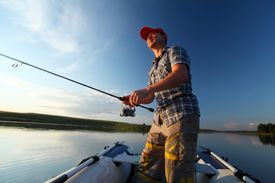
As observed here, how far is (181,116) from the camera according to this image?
2963 millimetres

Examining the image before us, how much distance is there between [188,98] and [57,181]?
2377mm

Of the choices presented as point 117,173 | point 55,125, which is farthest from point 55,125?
point 117,173

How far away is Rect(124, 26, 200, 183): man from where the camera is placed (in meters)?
2.78

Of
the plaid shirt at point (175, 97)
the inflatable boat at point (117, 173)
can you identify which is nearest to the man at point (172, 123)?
the plaid shirt at point (175, 97)

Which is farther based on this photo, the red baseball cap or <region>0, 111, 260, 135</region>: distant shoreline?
<region>0, 111, 260, 135</region>: distant shoreline

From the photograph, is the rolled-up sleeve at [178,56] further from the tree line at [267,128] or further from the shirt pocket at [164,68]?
the tree line at [267,128]

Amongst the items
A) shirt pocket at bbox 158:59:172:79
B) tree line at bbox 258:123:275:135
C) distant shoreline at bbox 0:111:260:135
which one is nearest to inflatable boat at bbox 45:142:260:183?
shirt pocket at bbox 158:59:172:79

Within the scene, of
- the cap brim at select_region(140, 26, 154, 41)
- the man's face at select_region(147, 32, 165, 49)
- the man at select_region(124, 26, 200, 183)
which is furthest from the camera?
the cap brim at select_region(140, 26, 154, 41)

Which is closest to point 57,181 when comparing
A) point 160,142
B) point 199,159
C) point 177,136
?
point 160,142

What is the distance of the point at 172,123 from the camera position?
9.98 ft

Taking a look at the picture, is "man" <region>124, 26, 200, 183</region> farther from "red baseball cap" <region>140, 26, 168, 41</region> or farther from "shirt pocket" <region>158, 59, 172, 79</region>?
"red baseball cap" <region>140, 26, 168, 41</region>

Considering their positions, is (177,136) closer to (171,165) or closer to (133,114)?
(171,165)

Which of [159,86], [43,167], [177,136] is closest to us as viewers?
[159,86]

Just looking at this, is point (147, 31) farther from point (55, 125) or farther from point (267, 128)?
point (267, 128)
